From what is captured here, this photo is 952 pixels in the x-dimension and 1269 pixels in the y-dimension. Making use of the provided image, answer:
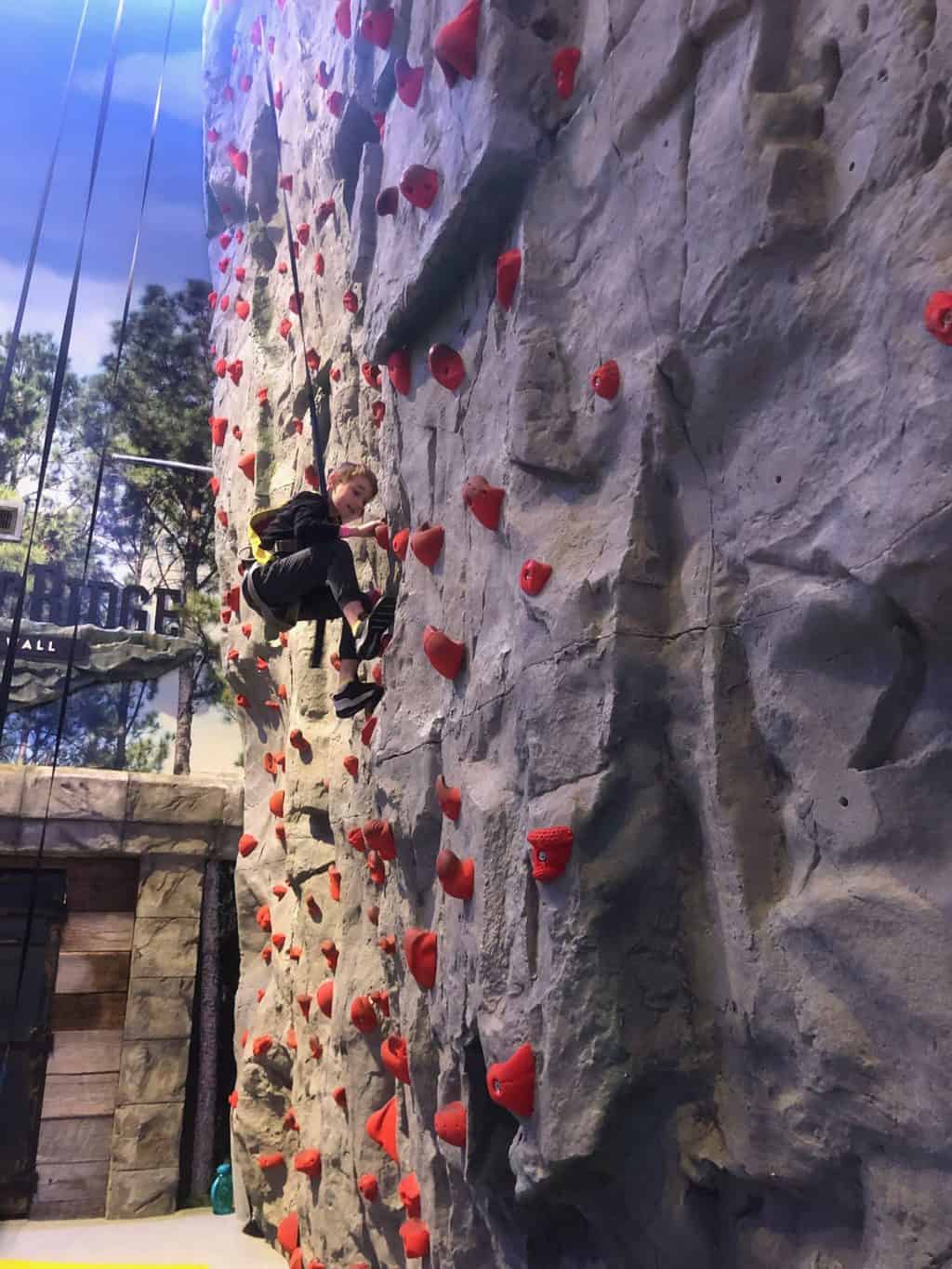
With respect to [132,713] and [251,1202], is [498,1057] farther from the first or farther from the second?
[132,713]

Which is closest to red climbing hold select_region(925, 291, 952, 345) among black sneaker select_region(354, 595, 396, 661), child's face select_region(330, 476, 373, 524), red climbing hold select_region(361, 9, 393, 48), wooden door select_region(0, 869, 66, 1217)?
black sneaker select_region(354, 595, 396, 661)

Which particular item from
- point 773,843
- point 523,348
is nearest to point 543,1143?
point 773,843

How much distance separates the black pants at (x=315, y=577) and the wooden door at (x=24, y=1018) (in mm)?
2282

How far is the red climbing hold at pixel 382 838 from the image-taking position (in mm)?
2229

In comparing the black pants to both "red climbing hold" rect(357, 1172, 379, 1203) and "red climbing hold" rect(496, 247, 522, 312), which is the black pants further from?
"red climbing hold" rect(357, 1172, 379, 1203)

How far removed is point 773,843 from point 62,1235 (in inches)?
153

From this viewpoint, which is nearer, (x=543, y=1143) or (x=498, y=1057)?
(x=543, y=1143)

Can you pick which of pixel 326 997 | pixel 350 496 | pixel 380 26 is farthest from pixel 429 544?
pixel 326 997

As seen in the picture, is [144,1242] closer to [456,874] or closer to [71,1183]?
[71,1183]

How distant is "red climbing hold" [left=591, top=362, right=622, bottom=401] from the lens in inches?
61.9

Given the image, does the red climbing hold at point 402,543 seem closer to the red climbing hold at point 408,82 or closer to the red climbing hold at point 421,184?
the red climbing hold at point 421,184

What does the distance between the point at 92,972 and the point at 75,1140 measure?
2.14 ft

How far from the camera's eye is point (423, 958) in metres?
2.00

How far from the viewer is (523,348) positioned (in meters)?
1.75
